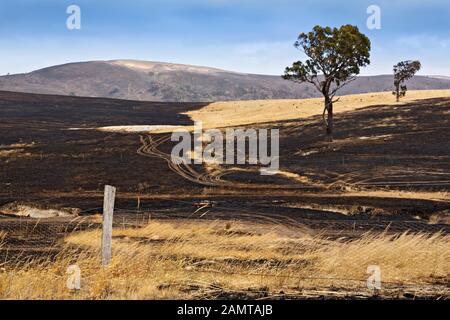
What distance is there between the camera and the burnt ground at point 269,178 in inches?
979

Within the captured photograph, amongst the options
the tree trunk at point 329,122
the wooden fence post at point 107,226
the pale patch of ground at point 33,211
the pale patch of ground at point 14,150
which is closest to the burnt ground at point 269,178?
the pale patch of ground at point 14,150

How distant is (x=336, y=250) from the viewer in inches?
462

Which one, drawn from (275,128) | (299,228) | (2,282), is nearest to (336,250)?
(2,282)

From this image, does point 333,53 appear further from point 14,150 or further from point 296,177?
point 14,150

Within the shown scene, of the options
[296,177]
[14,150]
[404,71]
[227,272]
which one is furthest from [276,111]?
[227,272]

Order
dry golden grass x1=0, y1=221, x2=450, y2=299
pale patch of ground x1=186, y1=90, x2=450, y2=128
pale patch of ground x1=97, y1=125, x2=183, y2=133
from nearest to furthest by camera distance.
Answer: dry golden grass x1=0, y1=221, x2=450, y2=299
pale patch of ground x1=97, y1=125, x2=183, y2=133
pale patch of ground x1=186, y1=90, x2=450, y2=128

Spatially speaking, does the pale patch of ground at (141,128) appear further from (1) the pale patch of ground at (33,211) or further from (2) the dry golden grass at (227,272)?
(2) the dry golden grass at (227,272)

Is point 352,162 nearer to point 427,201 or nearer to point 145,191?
point 427,201

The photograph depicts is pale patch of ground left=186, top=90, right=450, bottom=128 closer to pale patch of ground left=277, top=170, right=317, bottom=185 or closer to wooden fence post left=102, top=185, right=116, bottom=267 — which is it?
pale patch of ground left=277, top=170, right=317, bottom=185

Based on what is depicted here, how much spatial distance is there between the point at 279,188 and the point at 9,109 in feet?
227

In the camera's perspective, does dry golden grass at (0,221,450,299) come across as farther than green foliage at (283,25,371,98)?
No

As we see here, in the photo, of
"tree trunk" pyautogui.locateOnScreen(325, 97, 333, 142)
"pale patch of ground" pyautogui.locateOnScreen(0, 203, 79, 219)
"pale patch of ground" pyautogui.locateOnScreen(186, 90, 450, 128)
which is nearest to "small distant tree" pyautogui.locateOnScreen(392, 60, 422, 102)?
"pale patch of ground" pyautogui.locateOnScreen(186, 90, 450, 128)

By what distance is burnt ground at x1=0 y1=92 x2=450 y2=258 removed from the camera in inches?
979
